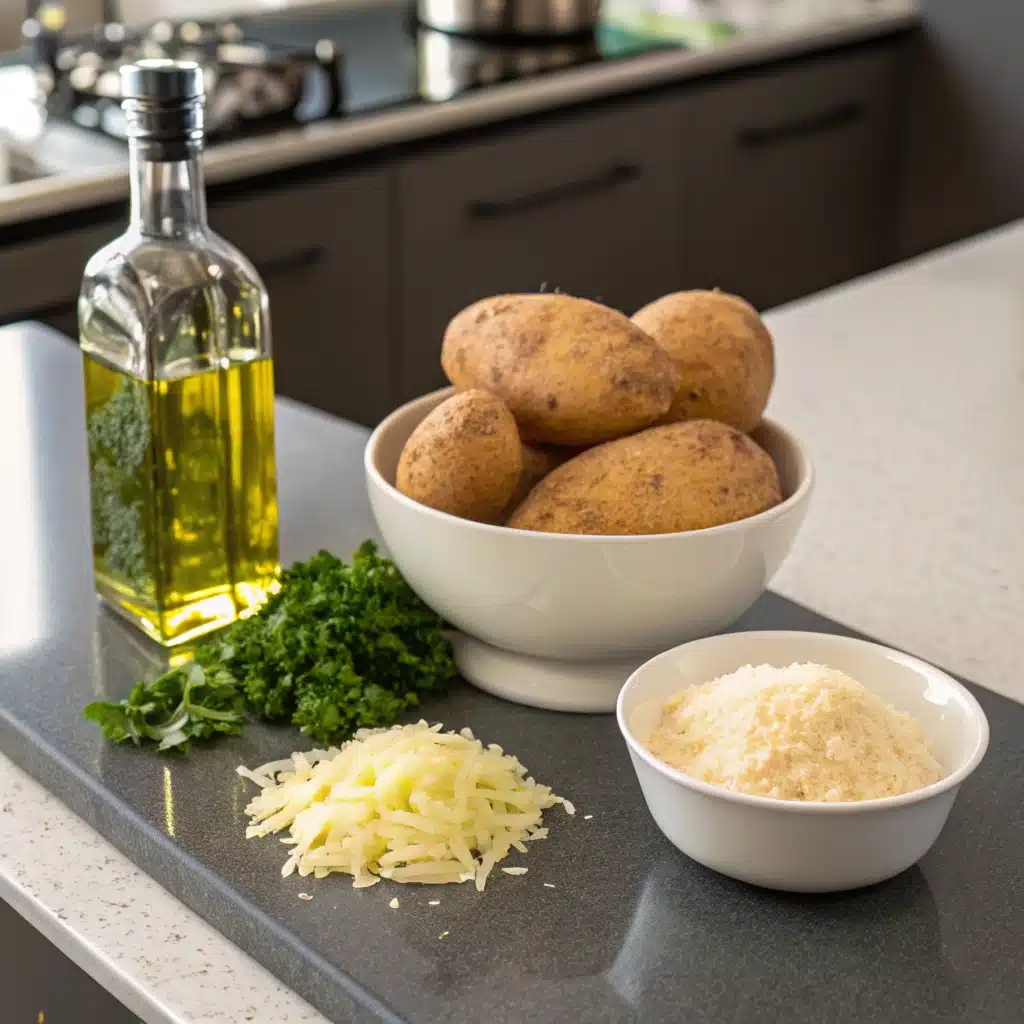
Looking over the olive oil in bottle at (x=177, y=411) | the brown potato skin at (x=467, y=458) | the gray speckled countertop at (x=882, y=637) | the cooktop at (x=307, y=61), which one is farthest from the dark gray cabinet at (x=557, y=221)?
the brown potato skin at (x=467, y=458)

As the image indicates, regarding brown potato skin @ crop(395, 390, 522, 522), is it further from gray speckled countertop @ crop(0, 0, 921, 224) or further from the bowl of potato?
gray speckled countertop @ crop(0, 0, 921, 224)

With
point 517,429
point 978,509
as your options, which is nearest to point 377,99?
point 978,509

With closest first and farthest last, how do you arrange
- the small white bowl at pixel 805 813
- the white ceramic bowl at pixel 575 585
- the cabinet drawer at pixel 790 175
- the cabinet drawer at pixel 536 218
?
the small white bowl at pixel 805 813 < the white ceramic bowl at pixel 575 585 < the cabinet drawer at pixel 536 218 < the cabinet drawer at pixel 790 175

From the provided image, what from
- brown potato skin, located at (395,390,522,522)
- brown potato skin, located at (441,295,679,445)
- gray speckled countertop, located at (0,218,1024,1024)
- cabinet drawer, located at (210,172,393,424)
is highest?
brown potato skin, located at (441,295,679,445)

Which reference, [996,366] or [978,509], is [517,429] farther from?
[996,366]

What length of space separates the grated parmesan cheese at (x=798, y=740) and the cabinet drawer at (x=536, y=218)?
1757 mm

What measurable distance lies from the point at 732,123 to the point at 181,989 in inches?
100

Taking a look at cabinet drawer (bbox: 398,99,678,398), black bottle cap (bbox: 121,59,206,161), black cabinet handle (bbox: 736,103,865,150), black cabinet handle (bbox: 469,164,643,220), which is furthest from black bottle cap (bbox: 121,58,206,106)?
black cabinet handle (bbox: 736,103,865,150)

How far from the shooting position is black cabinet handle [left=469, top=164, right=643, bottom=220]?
254cm

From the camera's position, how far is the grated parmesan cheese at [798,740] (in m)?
0.68

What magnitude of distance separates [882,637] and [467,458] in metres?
0.36

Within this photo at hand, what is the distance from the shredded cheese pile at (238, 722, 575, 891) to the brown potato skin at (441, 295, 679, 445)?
0.61ft

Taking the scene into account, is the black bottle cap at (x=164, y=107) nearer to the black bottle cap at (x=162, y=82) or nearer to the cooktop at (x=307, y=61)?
the black bottle cap at (x=162, y=82)

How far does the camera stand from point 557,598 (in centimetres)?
81
